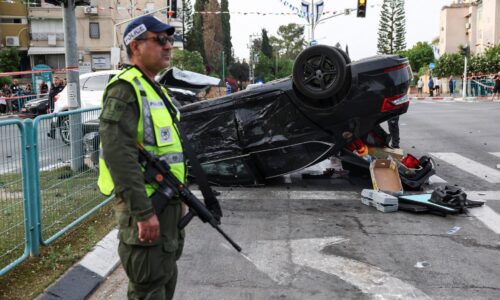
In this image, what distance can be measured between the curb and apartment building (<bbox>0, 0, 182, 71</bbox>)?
4632 centimetres

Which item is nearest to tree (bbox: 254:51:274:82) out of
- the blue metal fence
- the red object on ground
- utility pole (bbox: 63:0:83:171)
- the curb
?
utility pole (bbox: 63:0:83:171)

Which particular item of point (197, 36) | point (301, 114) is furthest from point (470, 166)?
point (197, 36)

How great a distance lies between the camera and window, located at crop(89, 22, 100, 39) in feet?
173

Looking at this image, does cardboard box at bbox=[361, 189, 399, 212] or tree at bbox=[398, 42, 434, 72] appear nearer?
cardboard box at bbox=[361, 189, 399, 212]

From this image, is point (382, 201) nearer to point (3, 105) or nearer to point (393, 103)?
point (393, 103)

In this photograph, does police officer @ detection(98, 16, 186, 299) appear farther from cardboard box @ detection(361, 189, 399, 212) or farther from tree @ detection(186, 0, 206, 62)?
tree @ detection(186, 0, 206, 62)

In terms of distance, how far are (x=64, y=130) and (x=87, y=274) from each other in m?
1.74

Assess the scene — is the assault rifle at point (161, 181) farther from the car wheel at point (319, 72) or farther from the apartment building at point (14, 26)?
the apartment building at point (14, 26)

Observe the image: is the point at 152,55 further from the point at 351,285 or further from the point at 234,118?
the point at 234,118

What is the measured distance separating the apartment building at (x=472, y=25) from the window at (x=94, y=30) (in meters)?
38.2

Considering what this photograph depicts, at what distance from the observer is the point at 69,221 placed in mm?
5305

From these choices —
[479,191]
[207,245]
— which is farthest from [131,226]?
[479,191]

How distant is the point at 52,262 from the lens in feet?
14.5

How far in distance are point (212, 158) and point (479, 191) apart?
150 inches
